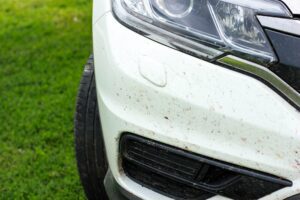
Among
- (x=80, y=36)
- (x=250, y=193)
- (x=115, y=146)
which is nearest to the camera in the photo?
(x=250, y=193)

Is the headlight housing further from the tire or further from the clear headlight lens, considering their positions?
the tire

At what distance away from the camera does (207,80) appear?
67.3 inches

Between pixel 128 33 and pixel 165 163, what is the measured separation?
44 centimetres

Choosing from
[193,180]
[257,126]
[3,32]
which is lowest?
[3,32]

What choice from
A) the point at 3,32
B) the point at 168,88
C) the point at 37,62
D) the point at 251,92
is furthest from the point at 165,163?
the point at 3,32

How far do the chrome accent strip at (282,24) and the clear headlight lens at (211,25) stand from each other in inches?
0.7

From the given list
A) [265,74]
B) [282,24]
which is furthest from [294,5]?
[265,74]

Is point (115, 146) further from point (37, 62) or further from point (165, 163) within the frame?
point (37, 62)

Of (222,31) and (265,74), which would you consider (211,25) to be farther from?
(265,74)

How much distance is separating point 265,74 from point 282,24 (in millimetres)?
153

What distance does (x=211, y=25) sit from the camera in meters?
1.78

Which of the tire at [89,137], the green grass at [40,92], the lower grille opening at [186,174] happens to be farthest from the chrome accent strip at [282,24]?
the green grass at [40,92]

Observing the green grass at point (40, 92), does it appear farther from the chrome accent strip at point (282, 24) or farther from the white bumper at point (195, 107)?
the chrome accent strip at point (282, 24)

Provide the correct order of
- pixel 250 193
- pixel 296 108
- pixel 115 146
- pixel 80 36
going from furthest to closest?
1. pixel 80 36
2. pixel 115 146
3. pixel 250 193
4. pixel 296 108
